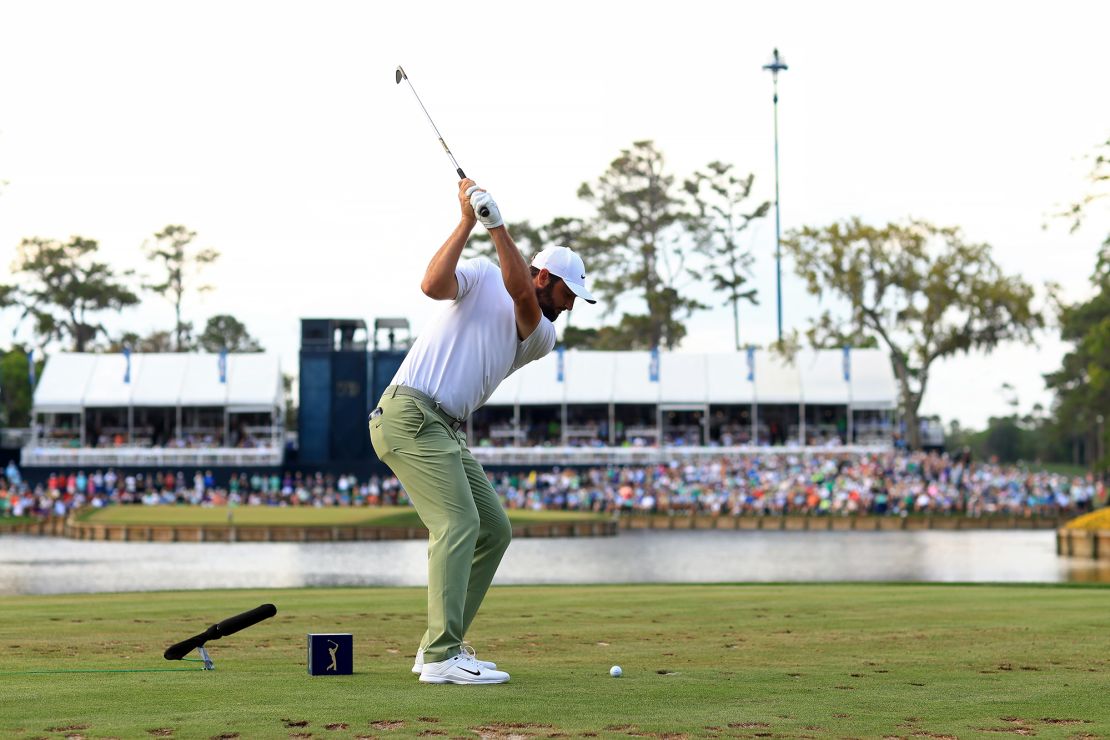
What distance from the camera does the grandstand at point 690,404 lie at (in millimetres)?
69750

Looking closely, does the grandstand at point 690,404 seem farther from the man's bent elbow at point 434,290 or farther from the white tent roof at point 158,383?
the man's bent elbow at point 434,290

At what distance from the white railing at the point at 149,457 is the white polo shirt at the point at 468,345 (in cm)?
6004

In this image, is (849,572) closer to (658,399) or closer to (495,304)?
(495,304)

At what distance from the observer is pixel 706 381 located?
71.9 meters

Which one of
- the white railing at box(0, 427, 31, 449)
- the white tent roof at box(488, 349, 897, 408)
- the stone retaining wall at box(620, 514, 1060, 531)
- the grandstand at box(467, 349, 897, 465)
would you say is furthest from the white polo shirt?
the white railing at box(0, 427, 31, 449)

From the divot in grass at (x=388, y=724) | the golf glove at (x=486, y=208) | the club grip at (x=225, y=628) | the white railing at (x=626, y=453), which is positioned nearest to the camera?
the divot in grass at (x=388, y=724)

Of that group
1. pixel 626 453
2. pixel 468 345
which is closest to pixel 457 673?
pixel 468 345

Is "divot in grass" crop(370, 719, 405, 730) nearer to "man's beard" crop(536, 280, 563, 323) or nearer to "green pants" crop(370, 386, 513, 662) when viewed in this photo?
"green pants" crop(370, 386, 513, 662)

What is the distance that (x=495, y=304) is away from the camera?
717cm

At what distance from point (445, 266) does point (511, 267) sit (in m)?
0.31

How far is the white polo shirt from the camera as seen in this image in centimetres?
715

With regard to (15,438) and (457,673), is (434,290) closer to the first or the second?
(457,673)

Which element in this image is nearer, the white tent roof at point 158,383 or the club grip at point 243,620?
the club grip at point 243,620

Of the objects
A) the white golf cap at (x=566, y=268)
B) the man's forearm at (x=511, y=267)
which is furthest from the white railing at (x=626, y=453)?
the man's forearm at (x=511, y=267)
